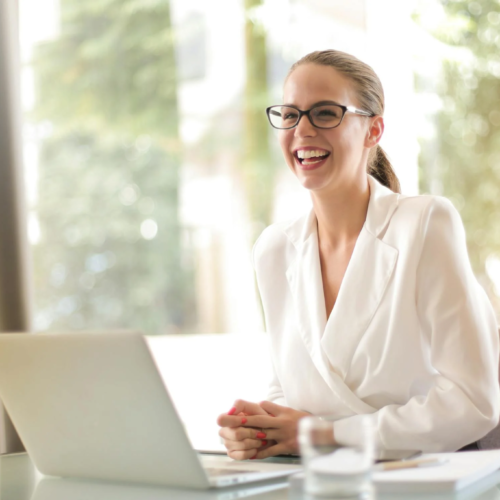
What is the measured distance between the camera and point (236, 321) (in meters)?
4.98

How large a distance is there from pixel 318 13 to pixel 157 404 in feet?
12.5

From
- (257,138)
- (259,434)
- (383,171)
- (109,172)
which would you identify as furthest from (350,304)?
(109,172)

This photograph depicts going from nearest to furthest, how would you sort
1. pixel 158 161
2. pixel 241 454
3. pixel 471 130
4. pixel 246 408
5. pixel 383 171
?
pixel 241 454
pixel 246 408
pixel 383 171
pixel 471 130
pixel 158 161

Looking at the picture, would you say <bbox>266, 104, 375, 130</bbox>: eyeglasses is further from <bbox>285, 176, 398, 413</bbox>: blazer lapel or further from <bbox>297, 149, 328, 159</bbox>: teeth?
<bbox>285, 176, 398, 413</bbox>: blazer lapel

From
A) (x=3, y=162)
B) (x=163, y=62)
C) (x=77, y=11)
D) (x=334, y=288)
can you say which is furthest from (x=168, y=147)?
(x=334, y=288)

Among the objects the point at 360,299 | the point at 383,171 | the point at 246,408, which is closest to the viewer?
the point at 246,408

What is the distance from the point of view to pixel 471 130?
13.3 feet

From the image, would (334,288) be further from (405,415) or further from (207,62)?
A: (207,62)

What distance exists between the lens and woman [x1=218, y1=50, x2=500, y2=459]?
138 centimetres

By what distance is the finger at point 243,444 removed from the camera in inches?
53.7

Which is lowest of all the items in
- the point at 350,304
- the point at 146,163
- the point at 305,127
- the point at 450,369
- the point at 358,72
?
the point at 450,369

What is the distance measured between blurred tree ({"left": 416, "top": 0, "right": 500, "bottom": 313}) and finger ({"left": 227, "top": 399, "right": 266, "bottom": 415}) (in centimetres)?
270

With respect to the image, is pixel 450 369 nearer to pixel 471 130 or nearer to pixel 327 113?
pixel 327 113

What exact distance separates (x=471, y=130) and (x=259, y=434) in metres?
3.08
